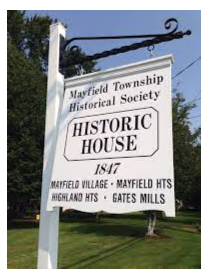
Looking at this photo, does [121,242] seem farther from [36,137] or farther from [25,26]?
[25,26]

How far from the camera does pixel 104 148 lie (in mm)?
3141

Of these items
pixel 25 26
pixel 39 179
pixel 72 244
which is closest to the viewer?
pixel 72 244

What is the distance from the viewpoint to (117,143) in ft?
10.1

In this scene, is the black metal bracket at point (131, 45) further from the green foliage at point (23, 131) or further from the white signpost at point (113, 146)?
the green foliage at point (23, 131)

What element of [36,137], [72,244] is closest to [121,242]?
[72,244]

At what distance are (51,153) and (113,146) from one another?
2.37 ft

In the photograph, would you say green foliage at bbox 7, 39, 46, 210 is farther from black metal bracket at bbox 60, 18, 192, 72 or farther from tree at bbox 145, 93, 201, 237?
black metal bracket at bbox 60, 18, 192, 72

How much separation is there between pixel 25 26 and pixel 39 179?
64.5 feet

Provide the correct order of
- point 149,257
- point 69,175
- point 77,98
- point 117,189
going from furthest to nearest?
point 149,257 < point 77,98 < point 69,175 < point 117,189

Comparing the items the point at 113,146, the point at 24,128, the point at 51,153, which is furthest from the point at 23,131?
the point at 113,146

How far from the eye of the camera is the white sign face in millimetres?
2850

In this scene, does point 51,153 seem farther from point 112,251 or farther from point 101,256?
point 112,251

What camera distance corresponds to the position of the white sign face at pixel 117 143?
9.35ft

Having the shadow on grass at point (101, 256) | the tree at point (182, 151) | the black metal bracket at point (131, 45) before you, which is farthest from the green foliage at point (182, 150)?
the black metal bracket at point (131, 45)
